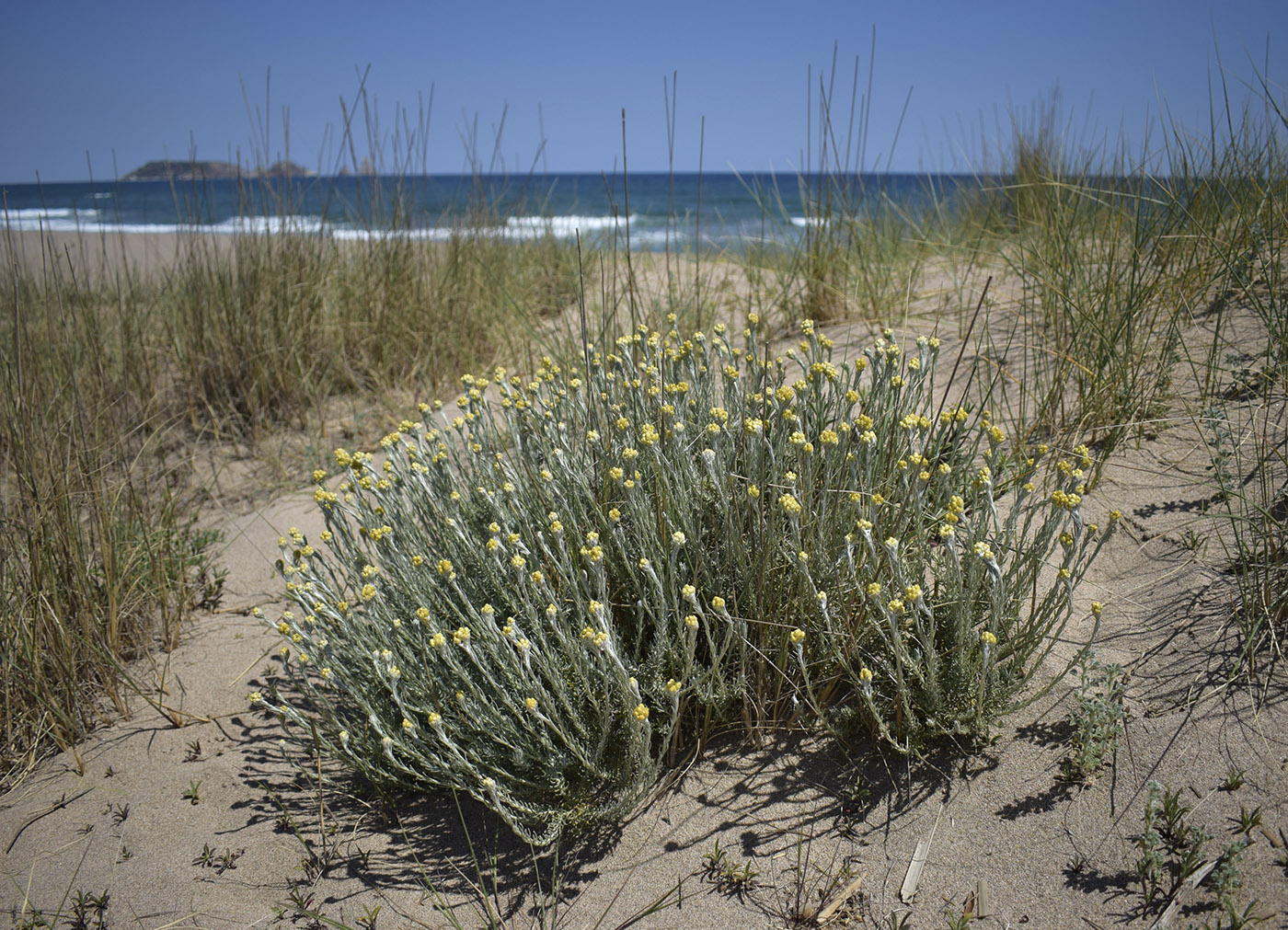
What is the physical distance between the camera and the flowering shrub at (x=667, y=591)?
1.83 metres

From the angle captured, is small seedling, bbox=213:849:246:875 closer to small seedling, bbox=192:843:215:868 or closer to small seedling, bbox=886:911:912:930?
small seedling, bbox=192:843:215:868

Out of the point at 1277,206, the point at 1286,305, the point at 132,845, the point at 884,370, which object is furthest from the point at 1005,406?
the point at 132,845

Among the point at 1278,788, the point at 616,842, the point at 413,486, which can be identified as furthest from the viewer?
the point at 413,486

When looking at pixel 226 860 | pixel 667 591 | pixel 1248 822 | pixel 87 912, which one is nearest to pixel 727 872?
pixel 667 591

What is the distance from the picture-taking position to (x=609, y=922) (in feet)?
5.74

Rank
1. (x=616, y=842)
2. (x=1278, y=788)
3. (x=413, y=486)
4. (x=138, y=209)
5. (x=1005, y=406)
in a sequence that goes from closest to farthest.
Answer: (x=1278, y=788), (x=616, y=842), (x=413, y=486), (x=1005, y=406), (x=138, y=209)

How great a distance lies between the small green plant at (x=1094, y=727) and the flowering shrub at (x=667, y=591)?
0.15 m

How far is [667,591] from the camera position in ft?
6.93

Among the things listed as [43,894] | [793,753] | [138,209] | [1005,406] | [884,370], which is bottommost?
[43,894]

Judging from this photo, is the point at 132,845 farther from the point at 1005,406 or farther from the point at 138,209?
the point at 138,209

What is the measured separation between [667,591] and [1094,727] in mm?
1119

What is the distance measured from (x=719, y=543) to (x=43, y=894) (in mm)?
2094

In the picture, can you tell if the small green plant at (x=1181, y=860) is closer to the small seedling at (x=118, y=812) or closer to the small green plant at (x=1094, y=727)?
the small green plant at (x=1094, y=727)

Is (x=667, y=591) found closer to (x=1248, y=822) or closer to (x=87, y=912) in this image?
(x=1248, y=822)
